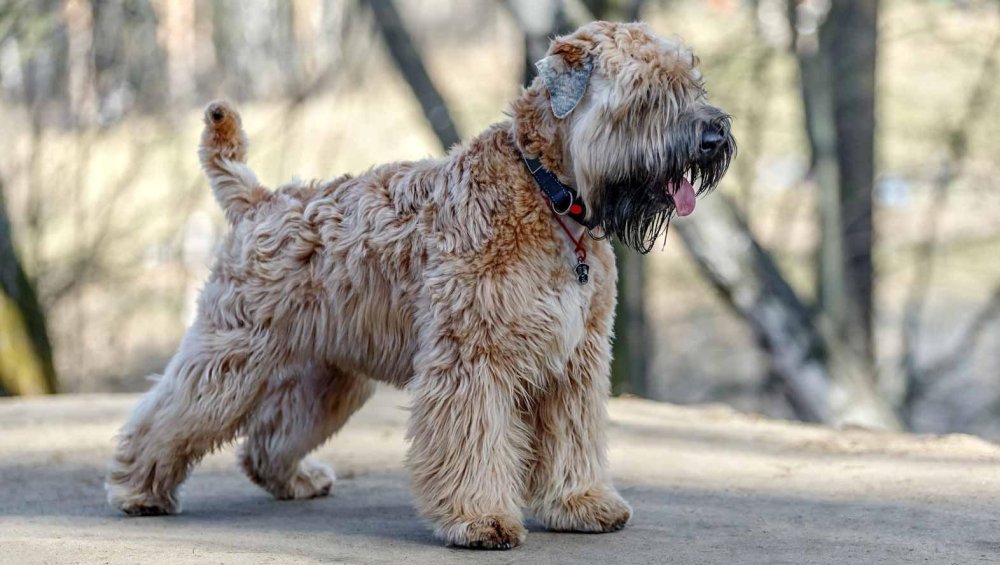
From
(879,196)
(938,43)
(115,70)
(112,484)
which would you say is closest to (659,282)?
(879,196)

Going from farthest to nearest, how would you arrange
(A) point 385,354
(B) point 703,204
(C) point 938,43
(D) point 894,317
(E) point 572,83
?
(D) point 894,317 < (C) point 938,43 < (B) point 703,204 < (A) point 385,354 < (E) point 572,83

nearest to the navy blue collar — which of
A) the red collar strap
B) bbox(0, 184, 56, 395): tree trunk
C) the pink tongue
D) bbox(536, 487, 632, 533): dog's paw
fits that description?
the red collar strap

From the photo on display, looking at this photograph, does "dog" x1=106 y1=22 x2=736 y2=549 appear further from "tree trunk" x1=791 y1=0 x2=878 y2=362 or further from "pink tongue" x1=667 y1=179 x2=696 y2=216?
"tree trunk" x1=791 y1=0 x2=878 y2=362

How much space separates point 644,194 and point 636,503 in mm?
1685

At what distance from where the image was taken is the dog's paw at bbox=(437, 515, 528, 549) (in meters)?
4.84

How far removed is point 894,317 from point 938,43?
13.9 ft

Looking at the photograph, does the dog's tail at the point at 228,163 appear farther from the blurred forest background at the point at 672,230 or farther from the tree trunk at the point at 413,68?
the tree trunk at the point at 413,68

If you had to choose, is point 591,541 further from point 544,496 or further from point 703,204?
point 703,204

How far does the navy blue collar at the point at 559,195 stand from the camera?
5.05 m

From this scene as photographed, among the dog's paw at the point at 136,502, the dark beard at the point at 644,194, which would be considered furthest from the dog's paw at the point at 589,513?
the dog's paw at the point at 136,502

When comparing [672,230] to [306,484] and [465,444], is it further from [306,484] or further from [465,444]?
[465,444]

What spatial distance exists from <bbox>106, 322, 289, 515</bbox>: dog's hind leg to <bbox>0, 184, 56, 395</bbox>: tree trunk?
6428 mm

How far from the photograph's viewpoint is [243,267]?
18.4 ft

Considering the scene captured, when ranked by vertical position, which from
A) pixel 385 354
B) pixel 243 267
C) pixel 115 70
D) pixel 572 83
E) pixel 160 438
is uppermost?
pixel 115 70
